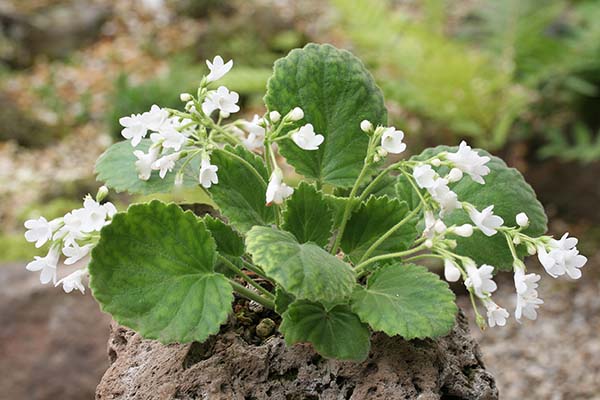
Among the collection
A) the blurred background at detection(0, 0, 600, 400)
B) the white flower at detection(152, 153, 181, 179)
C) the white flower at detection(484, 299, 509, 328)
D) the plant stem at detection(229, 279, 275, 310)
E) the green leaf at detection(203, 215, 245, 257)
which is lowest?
the blurred background at detection(0, 0, 600, 400)

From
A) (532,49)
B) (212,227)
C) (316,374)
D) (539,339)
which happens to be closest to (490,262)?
(316,374)

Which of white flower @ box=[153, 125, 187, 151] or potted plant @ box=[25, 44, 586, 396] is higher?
white flower @ box=[153, 125, 187, 151]

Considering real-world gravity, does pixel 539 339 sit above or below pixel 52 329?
below

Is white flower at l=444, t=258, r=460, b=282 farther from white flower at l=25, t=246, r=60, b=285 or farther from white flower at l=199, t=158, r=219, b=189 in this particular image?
white flower at l=25, t=246, r=60, b=285

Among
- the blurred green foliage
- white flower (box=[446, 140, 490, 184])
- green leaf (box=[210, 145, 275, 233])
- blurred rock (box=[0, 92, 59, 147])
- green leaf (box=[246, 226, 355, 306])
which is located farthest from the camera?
blurred rock (box=[0, 92, 59, 147])

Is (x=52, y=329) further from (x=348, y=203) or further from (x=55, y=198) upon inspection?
(x=55, y=198)

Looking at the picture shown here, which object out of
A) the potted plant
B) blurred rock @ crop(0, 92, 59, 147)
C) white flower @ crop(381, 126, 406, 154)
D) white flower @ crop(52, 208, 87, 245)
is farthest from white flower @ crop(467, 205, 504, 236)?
blurred rock @ crop(0, 92, 59, 147)
